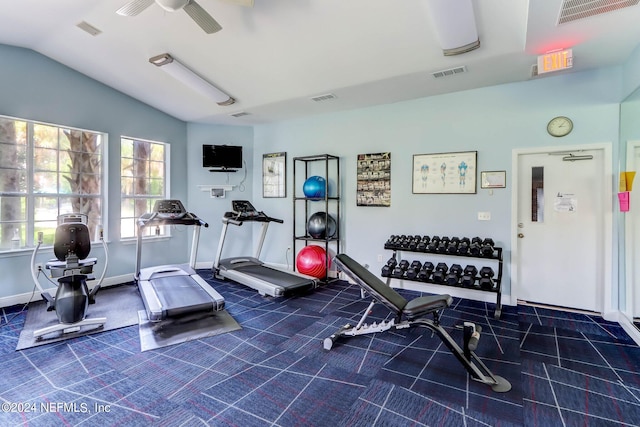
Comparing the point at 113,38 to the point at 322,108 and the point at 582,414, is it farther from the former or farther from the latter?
the point at 582,414

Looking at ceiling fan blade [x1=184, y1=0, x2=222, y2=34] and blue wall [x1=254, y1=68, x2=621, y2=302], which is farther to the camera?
blue wall [x1=254, y1=68, x2=621, y2=302]

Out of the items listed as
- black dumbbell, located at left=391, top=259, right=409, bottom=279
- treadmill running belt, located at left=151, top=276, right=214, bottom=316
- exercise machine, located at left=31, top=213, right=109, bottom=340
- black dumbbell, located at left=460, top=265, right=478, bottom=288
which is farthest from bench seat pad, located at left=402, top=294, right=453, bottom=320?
exercise machine, located at left=31, top=213, right=109, bottom=340

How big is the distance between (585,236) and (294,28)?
4.38 metres

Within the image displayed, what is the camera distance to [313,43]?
3.64 metres

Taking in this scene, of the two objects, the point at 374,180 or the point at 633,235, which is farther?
the point at 374,180

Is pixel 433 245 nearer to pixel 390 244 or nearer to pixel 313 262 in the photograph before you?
pixel 390 244

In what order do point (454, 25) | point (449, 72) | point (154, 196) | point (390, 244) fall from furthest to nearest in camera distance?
point (154, 196) < point (390, 244) < point (449, 72) < point (454, 25)

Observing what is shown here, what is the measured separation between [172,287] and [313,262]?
7.18 ft

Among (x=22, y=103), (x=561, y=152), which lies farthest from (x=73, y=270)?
(x=561, y=152)

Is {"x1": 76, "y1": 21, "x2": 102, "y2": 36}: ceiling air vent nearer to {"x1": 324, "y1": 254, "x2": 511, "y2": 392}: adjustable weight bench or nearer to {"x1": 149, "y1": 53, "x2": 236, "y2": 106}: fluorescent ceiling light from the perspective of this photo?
{"x1": 149, "y1": 53, "x2": 236, "y2": 106}: fluorescent ceiling light

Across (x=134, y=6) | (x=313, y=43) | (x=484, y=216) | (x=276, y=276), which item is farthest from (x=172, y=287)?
(x=484, y=216)

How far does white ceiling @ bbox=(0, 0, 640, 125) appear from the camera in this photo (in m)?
3.04

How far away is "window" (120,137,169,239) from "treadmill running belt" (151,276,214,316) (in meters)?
1.68

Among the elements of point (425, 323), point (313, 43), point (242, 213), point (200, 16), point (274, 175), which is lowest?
point (425, 323)
